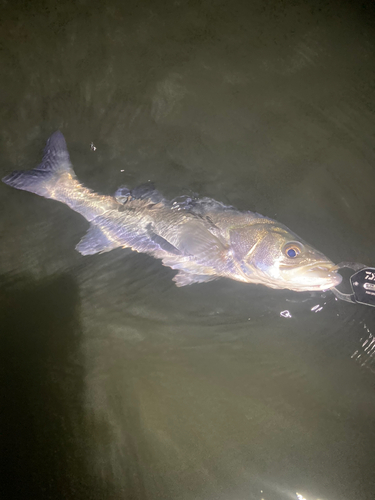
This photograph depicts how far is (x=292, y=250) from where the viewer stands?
6.94ft

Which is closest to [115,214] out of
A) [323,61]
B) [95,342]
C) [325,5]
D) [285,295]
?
[95,342]

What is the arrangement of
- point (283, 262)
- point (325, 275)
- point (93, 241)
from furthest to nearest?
1. point (93, 241)
2. point (283, 262)
3. point (325, 275)

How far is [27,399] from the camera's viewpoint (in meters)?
2.41

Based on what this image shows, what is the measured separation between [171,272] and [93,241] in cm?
71

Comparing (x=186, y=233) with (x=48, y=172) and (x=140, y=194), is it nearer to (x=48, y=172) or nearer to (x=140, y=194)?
(x=140, y=194)

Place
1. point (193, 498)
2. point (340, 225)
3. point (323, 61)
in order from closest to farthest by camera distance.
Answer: point (193, 498) → point (340, 225) → point (323, 61)

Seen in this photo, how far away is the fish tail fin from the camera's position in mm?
2471

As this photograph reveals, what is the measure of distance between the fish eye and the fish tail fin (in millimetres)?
1879

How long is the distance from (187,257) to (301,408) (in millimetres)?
1584

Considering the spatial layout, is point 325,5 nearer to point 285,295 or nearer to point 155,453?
point 285,295

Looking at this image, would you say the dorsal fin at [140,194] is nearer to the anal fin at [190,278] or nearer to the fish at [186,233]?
the fish at [186,233]

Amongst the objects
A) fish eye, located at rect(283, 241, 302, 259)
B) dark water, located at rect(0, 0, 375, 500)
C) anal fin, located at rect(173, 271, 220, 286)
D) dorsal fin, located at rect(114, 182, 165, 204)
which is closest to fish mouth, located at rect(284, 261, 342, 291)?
fish eye, located at rect(283, 241, 302, 259)

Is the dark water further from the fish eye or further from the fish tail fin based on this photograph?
the fish eye

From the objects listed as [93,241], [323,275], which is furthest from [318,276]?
[93,241]
